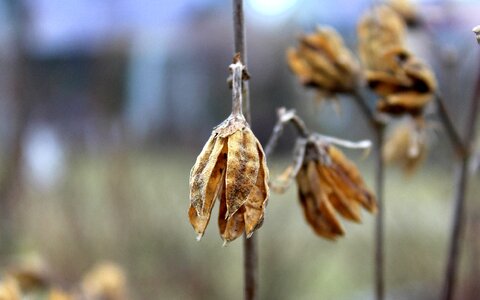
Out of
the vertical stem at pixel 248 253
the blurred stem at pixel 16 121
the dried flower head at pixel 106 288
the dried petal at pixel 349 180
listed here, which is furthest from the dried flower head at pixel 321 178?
the blurred stem at pixel 16 121

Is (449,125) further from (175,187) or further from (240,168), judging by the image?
(175,187)

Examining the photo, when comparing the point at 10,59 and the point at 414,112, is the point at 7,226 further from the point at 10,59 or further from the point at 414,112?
the point at 414,112

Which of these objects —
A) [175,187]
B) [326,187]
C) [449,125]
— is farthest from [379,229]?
[175,187]

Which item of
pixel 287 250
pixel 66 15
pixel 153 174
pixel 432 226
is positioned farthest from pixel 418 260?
pixel 66 15

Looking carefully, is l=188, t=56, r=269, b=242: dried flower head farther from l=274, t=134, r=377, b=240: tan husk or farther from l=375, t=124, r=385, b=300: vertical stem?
l=375, t=124, r=385, b=300: vertical stem

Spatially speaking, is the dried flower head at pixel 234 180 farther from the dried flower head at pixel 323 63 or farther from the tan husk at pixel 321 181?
the dried flower head at pixel 323 63

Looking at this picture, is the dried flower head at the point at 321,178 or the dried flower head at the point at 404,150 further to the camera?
the dried flower head at the point at 404,150
